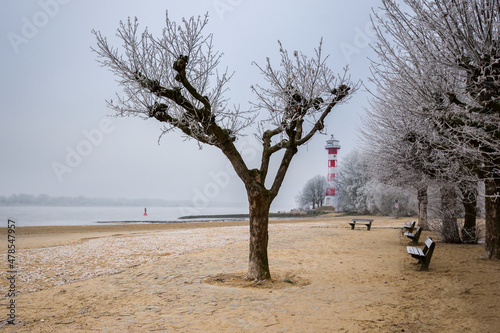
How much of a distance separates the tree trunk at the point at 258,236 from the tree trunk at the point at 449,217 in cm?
1004

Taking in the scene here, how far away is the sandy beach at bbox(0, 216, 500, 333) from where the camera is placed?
18.7 ft

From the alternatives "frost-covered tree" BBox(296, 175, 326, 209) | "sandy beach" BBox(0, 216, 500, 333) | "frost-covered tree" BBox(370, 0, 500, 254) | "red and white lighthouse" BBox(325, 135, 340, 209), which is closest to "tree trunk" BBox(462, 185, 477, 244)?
"sandy beach" BBox(0, 216, 500, 333)

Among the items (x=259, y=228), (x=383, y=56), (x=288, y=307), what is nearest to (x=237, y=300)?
(x=288, y=307)

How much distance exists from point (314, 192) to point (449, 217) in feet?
284

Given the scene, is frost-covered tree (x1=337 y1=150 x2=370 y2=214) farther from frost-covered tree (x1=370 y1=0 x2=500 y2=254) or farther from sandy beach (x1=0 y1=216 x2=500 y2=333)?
frost-covered tree (x1=370 y1=0 x2=500 y2=254)

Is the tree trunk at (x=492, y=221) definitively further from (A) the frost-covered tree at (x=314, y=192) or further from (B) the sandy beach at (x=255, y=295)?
(A) the frost-covered tree at (x=314, y=192)

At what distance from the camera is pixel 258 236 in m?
8.93

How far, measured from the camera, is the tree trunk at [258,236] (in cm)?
885

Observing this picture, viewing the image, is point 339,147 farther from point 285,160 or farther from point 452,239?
point 285,160

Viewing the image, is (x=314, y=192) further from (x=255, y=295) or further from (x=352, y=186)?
(x=255, y=295)

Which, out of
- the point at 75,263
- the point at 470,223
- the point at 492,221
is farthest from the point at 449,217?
the point at 75,263

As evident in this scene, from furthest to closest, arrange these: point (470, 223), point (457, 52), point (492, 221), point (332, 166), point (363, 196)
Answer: point (332, 166) < point (363, 196) < point (470, 223) < point (492, 221) < point (457, 52)

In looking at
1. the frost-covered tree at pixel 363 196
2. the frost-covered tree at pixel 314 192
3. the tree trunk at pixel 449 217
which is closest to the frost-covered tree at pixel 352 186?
the frost-covered tree at pixel 363 196

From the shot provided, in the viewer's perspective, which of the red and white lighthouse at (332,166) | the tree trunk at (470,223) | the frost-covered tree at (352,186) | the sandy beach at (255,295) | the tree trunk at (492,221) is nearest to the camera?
the sandy beach at (255,295)
